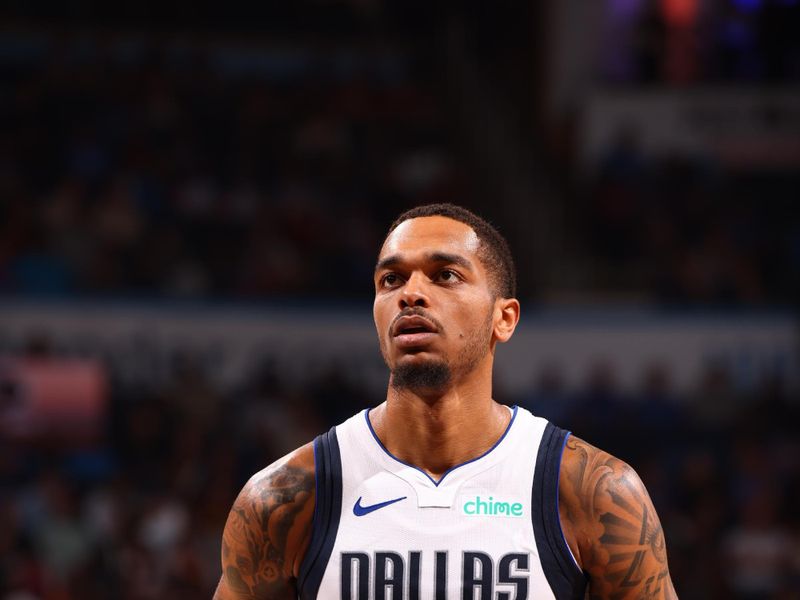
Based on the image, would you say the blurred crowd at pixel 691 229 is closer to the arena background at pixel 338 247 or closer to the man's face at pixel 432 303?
the arena background at pixel 338 247

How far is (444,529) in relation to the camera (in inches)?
116

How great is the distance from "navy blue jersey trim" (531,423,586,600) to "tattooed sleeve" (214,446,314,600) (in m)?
0.59

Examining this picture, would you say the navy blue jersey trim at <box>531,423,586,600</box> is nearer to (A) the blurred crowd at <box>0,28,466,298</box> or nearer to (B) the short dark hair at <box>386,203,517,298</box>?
(B) the short dark hair at <box>386,203,517,298</box>

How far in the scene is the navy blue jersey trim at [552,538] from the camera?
2.89 meters

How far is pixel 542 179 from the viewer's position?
13.2 meters

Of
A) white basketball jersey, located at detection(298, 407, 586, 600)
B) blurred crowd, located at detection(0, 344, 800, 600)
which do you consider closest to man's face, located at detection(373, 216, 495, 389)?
white basketball jersey, located at detection(298, 407, 586, 600)

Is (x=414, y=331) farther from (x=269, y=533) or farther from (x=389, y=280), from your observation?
(x=269, y=533)

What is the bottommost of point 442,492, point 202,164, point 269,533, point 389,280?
point 269,533

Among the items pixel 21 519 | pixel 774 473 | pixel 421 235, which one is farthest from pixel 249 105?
pixel 421 235

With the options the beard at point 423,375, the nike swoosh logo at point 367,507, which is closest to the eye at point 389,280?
the beard at point 423,375

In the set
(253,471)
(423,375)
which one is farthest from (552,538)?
(253,471)

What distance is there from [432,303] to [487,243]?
11.9 inches

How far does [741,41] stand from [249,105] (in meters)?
5.65

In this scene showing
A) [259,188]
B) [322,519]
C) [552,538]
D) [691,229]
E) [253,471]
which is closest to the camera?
[552,538]
